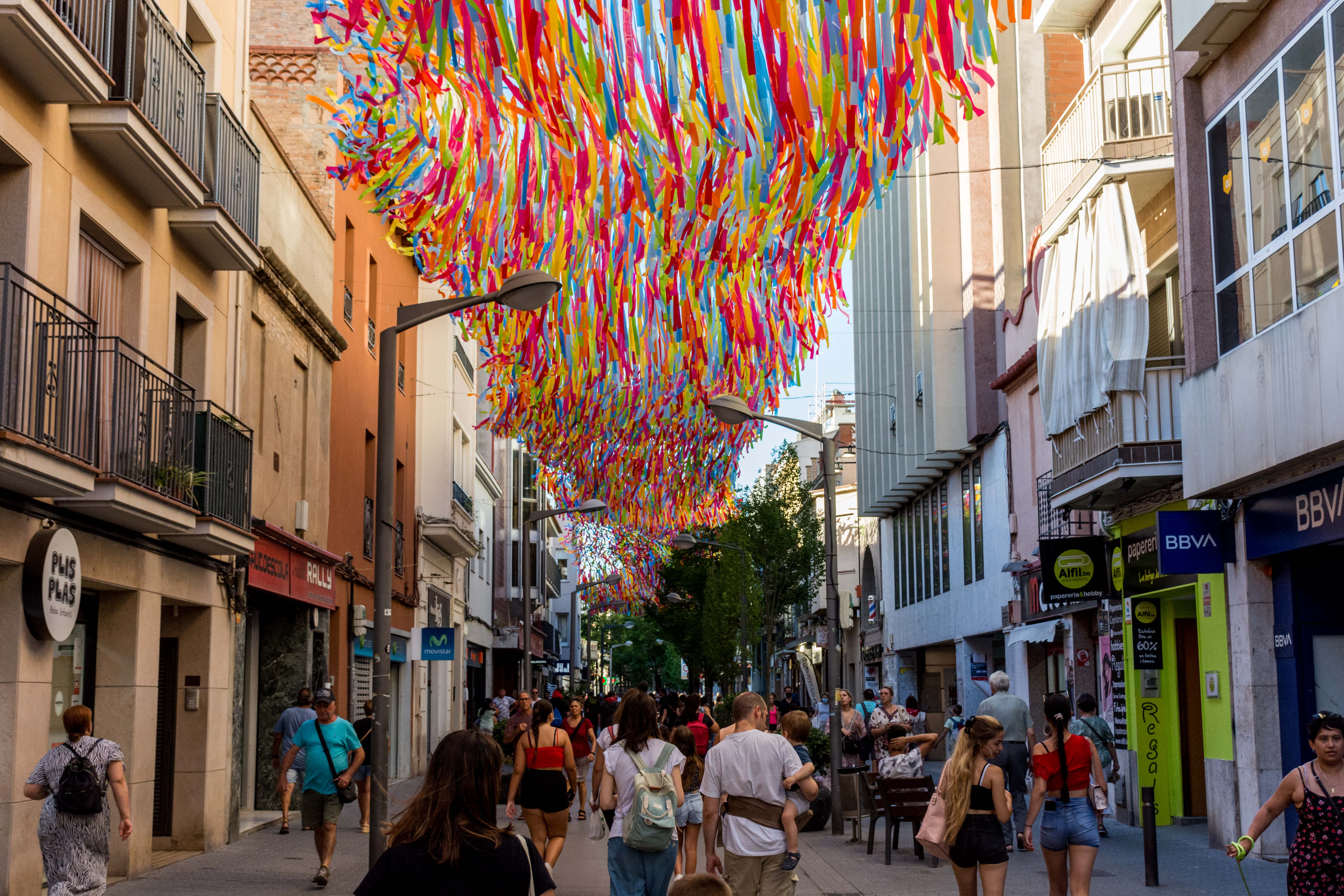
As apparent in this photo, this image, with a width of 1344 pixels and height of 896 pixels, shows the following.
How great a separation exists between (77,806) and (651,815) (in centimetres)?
351

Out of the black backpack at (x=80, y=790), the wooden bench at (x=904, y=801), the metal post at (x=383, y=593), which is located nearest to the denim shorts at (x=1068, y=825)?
the wooden bench at (x=904, y=801)

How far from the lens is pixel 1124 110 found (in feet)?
62.7

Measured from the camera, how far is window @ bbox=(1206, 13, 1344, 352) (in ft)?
41.2

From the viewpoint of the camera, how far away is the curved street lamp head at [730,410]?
21062mm

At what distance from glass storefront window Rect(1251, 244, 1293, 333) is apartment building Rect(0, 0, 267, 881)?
34.4 ft

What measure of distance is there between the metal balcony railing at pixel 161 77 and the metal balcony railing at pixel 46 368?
2.18 m

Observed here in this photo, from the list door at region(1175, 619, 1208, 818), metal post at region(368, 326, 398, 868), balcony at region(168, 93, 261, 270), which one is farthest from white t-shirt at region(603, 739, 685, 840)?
door at region(1175, 619, 1208, 818)

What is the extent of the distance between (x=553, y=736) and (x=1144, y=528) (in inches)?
381

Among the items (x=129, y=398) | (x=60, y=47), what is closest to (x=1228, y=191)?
(x=129, y=398)

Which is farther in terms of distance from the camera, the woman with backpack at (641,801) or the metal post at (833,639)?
the metal post at (833,639)

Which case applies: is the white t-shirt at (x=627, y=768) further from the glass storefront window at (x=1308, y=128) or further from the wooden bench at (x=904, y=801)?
the glass storefront window at (x=1308, y=128)

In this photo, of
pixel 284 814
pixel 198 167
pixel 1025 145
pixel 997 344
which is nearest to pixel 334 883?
pixel 284 814

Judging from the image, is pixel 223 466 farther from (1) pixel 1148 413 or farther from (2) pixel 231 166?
(1) pixel 1148 413

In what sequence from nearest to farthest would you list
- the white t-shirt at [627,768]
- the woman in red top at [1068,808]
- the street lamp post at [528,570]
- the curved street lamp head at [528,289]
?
the white t-shirt at [627,768], the woman in red top at [1068,808], the curved street lamp head at [528,289], the street lamp post at [528,570]
